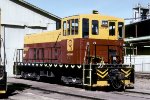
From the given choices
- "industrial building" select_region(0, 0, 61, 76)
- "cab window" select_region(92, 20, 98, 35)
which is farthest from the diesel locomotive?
"industrial building" select_region(0, 0, 61, 76)

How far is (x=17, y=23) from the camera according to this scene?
2712cm

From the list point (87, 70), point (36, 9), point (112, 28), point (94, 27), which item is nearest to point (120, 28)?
point (112, 28)

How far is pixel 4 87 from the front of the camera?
1219 centimetres

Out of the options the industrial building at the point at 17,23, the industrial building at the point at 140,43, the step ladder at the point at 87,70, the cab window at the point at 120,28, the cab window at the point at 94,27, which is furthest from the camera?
the industrial building at the point at 140,43

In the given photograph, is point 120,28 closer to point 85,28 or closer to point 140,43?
point 85,28

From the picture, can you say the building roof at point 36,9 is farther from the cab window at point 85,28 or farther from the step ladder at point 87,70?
the step ladder at point 87,70

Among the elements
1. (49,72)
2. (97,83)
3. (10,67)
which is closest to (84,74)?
(97,83)

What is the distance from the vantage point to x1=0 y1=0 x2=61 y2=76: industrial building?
87.1ft

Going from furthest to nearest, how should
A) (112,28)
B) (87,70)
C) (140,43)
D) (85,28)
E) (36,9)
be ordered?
(140,43) → (36,9) → (112,28) → (85,28) → (87,70)

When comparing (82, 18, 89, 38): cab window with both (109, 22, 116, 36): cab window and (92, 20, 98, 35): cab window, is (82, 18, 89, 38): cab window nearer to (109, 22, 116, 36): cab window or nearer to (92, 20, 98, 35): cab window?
(92, 20, 98, 35): cab window

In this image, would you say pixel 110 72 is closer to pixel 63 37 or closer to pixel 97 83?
pixel 97 83

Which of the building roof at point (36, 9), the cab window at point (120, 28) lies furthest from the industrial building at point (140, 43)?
the cab window at point (120, 28)

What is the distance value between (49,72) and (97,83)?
481 cm

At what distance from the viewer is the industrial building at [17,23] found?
26.6 meters
